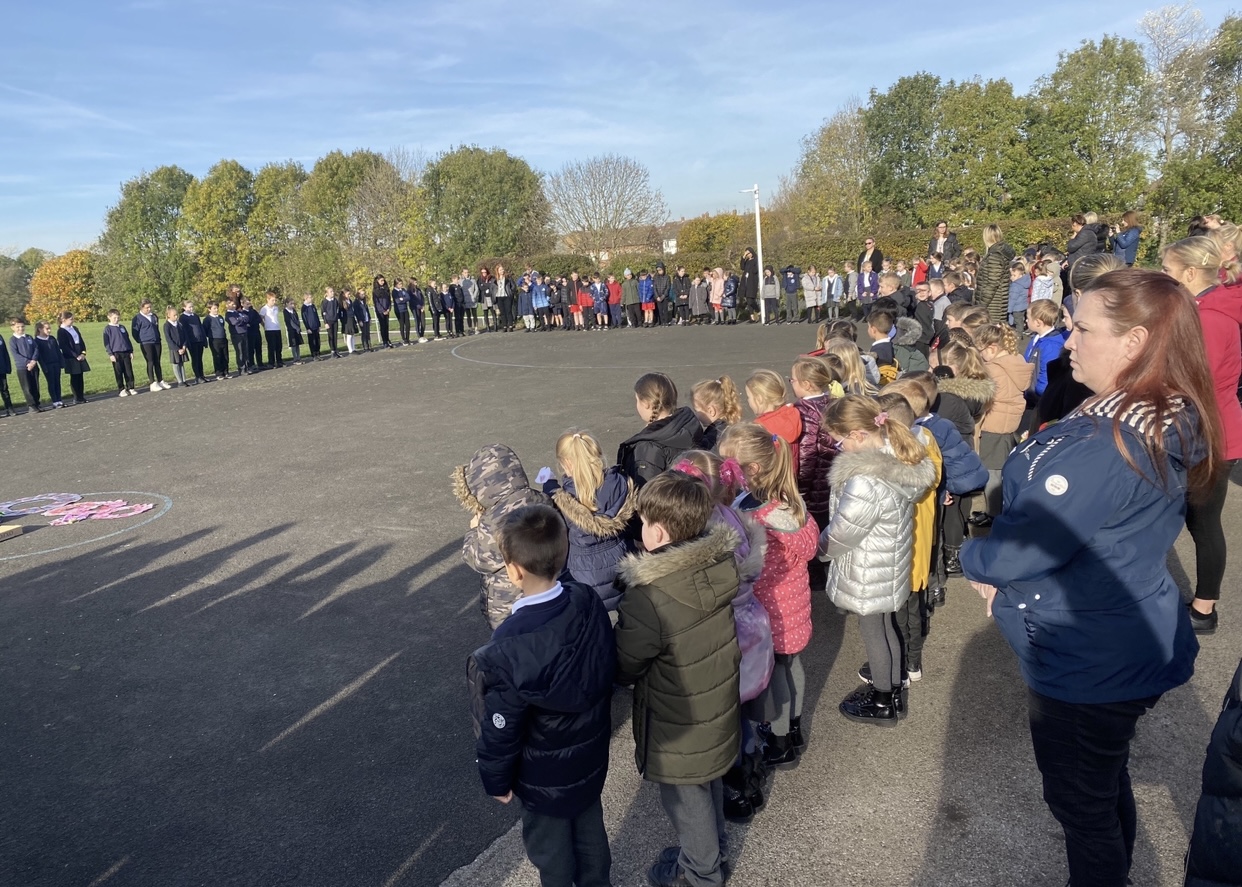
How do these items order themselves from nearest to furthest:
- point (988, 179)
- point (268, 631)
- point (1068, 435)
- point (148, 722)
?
point (1068, 435) → point (148, 722) → point (268, 631) → point (988, 179)

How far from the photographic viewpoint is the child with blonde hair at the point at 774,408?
5.18m

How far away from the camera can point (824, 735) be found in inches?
157

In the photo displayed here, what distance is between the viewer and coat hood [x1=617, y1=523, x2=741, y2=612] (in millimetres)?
2744

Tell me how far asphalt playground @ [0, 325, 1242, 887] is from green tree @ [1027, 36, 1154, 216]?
34.0 metres

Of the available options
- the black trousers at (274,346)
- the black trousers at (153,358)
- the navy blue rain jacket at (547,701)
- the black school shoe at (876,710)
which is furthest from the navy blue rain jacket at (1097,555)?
the black trousers at (274,346)

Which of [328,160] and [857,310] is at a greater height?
[328,160]

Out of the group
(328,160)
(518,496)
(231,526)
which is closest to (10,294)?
(328,160)

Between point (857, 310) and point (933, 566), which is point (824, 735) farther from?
point (857, 310)

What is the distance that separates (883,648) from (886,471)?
890 millimetres

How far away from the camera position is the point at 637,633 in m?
2.73

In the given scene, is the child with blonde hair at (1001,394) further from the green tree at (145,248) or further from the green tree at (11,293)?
the green tree at (11,293)

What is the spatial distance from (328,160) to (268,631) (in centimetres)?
5372

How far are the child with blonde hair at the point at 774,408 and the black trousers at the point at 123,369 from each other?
55.8ft

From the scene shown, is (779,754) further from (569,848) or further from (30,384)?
(30,384)
